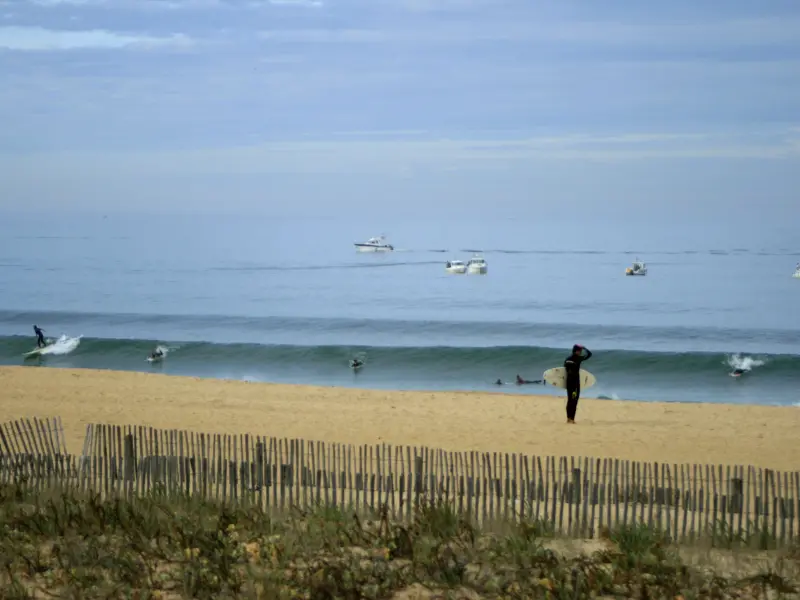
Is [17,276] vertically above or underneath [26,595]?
above

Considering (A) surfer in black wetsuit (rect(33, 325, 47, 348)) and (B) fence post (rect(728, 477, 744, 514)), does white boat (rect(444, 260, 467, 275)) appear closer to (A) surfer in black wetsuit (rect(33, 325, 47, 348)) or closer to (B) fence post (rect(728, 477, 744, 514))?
(A) surfer in black wetsuit (rect(33, 325, 47, 348))

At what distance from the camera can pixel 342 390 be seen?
93.7ft

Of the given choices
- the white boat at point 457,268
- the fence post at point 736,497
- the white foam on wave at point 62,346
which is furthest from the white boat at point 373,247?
the fence post at point 736,497

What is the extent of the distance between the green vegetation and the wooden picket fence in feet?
1.75

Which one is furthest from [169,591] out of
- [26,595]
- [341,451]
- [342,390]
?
[342,390]

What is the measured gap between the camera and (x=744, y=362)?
40.8 m

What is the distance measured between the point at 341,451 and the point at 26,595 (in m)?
5.74

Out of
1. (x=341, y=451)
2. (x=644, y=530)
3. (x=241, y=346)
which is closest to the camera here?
(x=644, y=530)

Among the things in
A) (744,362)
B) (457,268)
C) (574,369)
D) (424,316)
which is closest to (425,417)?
(574,369)

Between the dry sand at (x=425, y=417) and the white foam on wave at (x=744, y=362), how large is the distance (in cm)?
1383

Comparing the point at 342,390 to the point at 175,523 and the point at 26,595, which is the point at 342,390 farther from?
the point at 26,595

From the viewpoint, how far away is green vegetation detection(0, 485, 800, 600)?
930 centimetres

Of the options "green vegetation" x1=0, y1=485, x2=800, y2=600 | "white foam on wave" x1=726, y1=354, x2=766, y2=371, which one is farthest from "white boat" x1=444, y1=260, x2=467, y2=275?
"green vegetation" x1=0, y1=485, x2=800, y2=600

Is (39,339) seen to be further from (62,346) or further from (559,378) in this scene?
(559,378)
